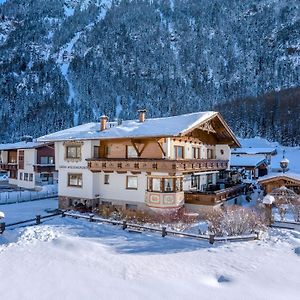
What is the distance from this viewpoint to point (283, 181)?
30891 mm

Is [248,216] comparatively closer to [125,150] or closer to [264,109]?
[125,150]

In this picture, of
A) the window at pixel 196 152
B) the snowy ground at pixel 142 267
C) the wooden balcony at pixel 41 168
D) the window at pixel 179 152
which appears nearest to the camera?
the snowy ground at pixel 142 267

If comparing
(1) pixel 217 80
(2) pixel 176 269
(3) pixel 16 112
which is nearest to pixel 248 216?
(2) pixel 176 269

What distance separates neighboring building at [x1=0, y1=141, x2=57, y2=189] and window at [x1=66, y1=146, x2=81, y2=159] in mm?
17427

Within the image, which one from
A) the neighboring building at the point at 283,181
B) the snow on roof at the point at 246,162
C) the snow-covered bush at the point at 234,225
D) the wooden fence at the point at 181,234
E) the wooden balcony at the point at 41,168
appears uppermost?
the snow on roof at the point at 246,162

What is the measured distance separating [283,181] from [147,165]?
45.6 feet

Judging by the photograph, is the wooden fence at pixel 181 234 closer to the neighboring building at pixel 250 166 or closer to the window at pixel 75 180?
the window at pixel 75 180

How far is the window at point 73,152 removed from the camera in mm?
28445

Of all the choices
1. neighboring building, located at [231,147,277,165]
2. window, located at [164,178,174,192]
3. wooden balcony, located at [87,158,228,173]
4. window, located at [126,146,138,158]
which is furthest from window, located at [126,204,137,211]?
neighboring building, located at [231,147,277,165]

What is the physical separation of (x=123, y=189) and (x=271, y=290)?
53.1 feet

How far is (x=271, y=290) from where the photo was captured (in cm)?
1204

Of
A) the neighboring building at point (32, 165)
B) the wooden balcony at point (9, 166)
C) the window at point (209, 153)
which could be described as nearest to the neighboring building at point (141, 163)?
the window at point (209, 153)

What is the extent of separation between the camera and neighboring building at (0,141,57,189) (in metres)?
45.5

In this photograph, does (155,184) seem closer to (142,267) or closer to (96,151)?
(96,151)
